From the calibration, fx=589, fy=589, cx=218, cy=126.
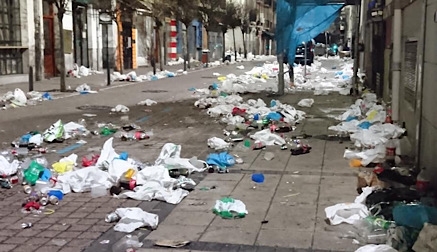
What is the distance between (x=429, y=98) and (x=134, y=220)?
3.22 m

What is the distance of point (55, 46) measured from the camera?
23.4 metres

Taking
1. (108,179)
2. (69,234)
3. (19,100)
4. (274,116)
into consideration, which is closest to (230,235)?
(69,234)

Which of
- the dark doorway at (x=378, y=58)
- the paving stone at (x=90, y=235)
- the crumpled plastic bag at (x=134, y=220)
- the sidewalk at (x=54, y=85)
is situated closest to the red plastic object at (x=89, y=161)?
the crumpled plastic bag at (x=134, y=220)

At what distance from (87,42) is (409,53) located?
21636mm

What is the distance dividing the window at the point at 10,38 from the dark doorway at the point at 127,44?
11240 millimetres

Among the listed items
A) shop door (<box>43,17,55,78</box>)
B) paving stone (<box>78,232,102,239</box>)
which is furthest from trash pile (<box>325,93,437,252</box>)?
shop door (<box>43,17,55,78</box>)

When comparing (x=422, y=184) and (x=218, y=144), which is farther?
(x=218, y=144)

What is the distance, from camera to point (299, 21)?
47.8 feet

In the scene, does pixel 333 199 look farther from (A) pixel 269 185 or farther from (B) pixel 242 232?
(B) pixel 242 232

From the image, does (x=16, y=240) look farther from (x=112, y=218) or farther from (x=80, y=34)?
(x=80, y=34)

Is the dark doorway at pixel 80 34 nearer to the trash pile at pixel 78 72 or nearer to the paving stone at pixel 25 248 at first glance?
the trash pile at pixel 78 72

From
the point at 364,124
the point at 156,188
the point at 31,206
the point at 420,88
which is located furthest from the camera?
the point at 364,124

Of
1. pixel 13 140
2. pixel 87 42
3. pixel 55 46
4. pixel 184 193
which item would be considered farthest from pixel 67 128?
pixel 87 42

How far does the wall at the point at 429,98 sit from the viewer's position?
18.3 ft
